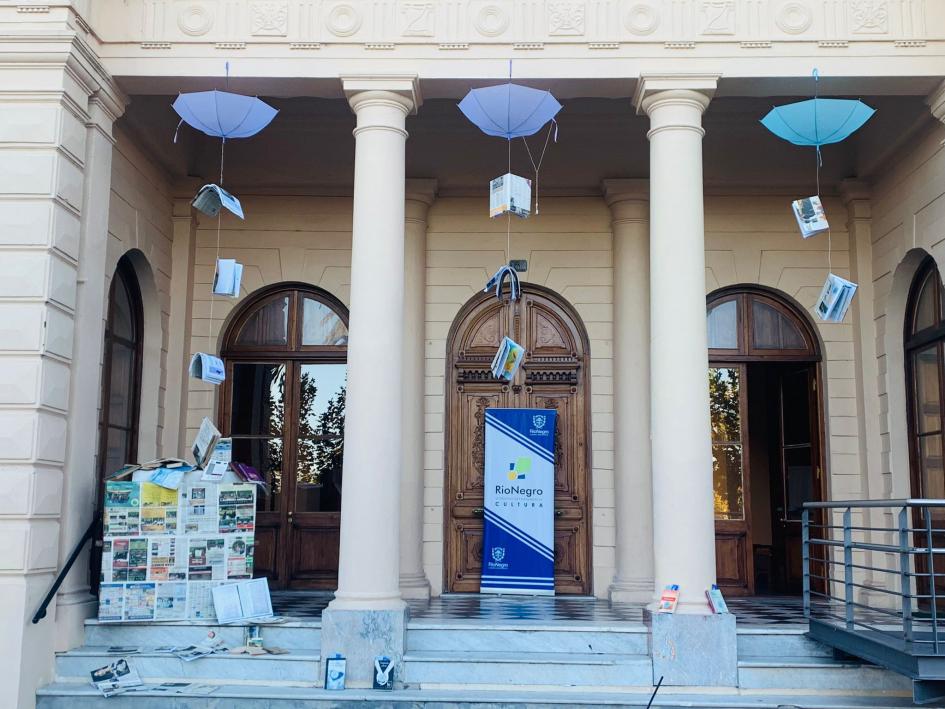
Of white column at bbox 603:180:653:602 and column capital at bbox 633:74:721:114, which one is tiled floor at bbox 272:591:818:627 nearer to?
white column at bbox 603:180:653:602

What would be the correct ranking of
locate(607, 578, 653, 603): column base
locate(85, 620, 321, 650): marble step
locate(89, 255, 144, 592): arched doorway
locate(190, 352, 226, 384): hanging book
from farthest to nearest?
1. locate(607, 578, 653, 603): column base
2. locate(89, 255, 144, 592): arched doorway
3. locate(190, 352, 226, 384): hanging book
4. locate(85, 620, 321, 650): marble step

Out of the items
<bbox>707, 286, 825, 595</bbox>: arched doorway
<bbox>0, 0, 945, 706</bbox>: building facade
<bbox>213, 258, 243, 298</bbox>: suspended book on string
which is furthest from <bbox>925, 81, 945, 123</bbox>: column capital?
<bbox>213, 258, 243, 298</bbox>: suspended book on string

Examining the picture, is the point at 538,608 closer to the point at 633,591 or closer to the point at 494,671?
the point at 633,591

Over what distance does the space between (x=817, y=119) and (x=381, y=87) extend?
2.97 m

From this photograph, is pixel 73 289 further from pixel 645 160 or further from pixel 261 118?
pixel 645 160

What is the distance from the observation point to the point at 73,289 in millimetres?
6547

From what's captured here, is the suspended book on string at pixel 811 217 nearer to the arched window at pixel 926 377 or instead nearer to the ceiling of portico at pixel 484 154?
the arched window at pixel 926 377

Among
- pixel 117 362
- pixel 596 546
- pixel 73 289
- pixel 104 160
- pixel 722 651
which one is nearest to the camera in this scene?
pixel 722 651

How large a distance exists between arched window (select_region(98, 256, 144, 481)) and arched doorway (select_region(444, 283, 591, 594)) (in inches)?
107

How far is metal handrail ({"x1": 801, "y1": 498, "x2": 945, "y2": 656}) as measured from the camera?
19.6ft

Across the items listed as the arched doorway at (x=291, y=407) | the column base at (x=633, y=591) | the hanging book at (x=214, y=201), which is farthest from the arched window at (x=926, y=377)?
the hanging book at (x=214, y=201)

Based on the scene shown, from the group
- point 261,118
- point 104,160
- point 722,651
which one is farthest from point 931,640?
point 104,160

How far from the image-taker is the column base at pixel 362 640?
6.15 m

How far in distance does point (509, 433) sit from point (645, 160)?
2.75 meters
